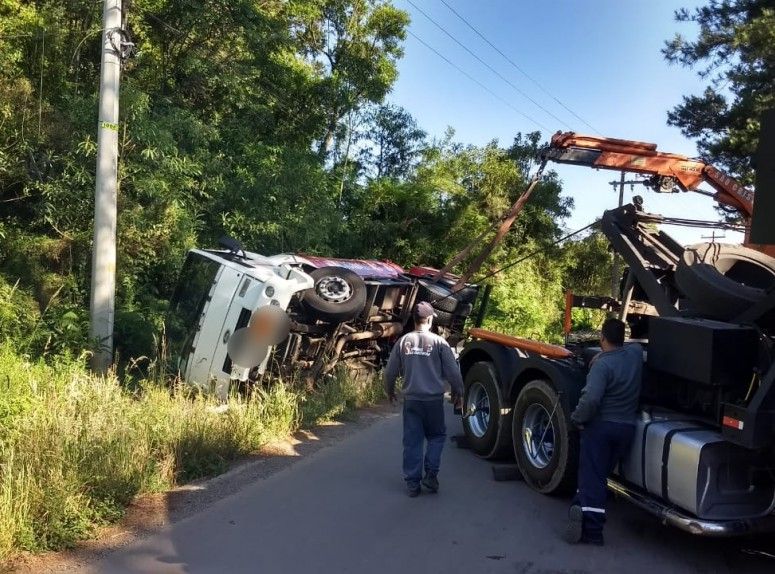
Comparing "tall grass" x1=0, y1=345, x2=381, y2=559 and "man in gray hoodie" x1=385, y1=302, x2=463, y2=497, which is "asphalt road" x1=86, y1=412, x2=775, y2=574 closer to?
"man in gray hoodie" x1=385, y1=302, x2=463, y2=497

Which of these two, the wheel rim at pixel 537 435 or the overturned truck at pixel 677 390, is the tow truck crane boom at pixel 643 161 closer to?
the overturned truck at pixel 677 390

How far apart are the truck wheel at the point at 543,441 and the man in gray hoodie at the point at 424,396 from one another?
652mm

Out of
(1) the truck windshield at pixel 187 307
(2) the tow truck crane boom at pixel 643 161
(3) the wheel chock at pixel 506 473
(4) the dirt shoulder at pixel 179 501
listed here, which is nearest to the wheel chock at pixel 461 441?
(3) the wheel chock at pixel 506 473

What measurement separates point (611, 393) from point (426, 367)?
1.60 m

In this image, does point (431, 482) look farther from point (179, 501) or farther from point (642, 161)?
point (642, 161)

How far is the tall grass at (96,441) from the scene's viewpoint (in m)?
4.70

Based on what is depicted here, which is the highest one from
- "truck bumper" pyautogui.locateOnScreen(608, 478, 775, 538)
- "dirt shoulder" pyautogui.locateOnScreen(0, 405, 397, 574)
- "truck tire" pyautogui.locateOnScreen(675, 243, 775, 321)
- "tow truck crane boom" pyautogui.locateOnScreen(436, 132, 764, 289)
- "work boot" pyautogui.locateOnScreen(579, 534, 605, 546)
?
"tow truck crane boom" pyautogui.locateOnScreen(436, 132, 764, 289)

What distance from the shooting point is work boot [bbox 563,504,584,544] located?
5004 mm

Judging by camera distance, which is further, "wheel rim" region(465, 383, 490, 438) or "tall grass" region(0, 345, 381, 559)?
"wheel rim" region(465, 383, 490, 438)

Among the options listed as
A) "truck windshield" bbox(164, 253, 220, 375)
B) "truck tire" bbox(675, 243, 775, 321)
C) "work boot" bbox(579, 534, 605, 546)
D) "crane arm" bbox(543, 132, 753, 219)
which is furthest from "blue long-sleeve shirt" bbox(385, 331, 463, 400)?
"crane arm" bbox(543, 132, 753, 219)

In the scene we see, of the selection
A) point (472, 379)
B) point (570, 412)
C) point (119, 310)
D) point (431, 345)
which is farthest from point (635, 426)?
point (119, 310)

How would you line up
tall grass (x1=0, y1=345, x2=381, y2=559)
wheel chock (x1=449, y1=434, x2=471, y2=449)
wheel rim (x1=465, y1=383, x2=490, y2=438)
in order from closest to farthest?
tall grass (x1=0, y1=345, x2=381, y2=559) < wheel rim (x1=465, y1=383, x2=490, y2=438) < wheel chock (x1=449, y1=434, x2=471, y2=449)

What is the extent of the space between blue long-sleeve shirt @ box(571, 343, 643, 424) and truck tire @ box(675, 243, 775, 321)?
83 centimetres

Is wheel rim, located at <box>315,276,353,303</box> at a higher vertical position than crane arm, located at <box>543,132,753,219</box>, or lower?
lower
